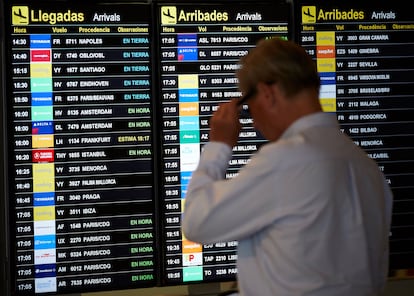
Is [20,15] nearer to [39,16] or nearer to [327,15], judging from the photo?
[39,16]

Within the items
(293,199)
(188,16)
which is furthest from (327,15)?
(293,199)

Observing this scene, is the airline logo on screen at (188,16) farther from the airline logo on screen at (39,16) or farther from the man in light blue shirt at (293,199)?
the man in light blue shirt at (293,199)

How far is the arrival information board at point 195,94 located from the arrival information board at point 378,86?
13.7 inches

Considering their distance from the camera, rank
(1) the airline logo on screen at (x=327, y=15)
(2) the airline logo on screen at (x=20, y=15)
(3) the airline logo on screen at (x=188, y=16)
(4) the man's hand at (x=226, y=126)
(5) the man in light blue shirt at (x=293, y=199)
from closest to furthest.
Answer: (5) the man in light blue shirt at (x=293, y=199), (4) the man's hand at (x=226, y=126), (2) the airline logo on screen at (x=20, y=15), (3) the airline logo on screen at (x=188, y=16), (1) the airline logo on screen at (x=327, y=15)

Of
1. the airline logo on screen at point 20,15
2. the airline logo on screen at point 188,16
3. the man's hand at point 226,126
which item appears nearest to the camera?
the man's hand at point 226,126

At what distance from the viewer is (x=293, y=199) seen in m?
1.76

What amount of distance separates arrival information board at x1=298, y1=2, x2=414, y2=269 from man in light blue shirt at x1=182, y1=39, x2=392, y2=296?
1146mm

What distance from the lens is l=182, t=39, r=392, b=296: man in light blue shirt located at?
177cm

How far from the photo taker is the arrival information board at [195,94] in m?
2.89

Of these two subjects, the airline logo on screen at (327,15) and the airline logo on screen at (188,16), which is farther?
the airline logo on screen at (327,15)

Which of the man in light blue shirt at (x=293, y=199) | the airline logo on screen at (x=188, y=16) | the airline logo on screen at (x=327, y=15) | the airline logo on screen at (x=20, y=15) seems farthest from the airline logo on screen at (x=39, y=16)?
the man in light blue shirt at (x=293, y=199)

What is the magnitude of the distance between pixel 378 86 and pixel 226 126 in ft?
4.19

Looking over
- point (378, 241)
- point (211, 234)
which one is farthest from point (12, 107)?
point (378, 241)

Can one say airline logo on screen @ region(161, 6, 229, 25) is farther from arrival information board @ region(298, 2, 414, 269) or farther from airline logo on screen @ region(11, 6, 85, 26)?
arrival information board @ region(298, 2, 414, 269)
